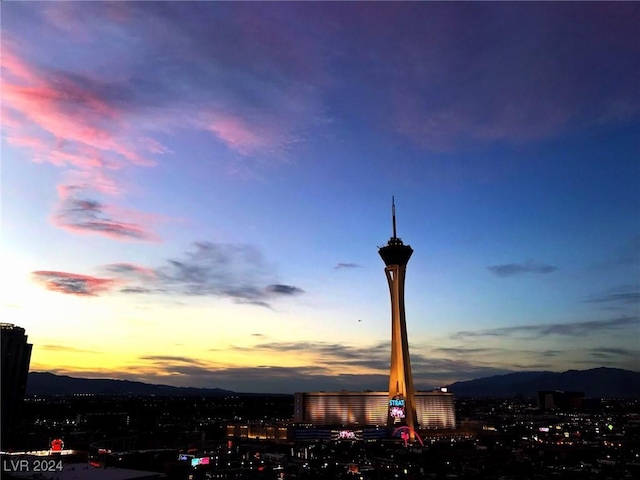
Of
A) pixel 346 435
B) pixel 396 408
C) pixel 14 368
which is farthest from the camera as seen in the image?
pixel 396 408

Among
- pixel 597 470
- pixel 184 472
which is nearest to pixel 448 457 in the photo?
pixel 597 470

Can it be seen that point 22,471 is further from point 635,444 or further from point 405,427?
point 635,444

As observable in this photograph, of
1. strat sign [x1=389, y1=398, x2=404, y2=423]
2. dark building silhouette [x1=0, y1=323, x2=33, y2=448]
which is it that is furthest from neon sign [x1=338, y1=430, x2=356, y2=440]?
dark building silhouette [x1=0, y1=323, x2=33, y2=448]

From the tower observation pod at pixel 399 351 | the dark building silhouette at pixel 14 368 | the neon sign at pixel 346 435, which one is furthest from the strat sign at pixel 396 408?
the dark building silhouette at pixel 14 368

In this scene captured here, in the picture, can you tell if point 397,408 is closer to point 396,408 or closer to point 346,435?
point 396,408

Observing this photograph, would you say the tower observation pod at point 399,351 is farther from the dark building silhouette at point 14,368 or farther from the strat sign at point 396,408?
the dark building silhouette at point 14,368

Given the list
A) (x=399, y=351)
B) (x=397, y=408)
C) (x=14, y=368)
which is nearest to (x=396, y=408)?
(x=397, y=408)
